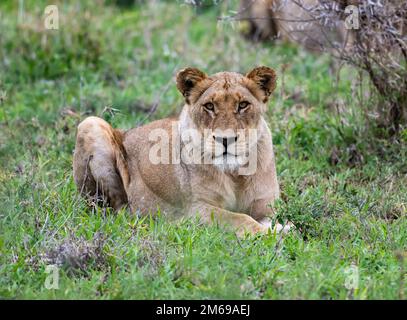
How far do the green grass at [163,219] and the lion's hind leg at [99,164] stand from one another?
0.71ft

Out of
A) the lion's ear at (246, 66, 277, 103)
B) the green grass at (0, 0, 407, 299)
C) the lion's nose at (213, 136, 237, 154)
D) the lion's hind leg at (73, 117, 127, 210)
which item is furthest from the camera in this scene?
the lion's hind leg at (73, 117, 127, 210)

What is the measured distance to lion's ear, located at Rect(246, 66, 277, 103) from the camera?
5785 millimetres

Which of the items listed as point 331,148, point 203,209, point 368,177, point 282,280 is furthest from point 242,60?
point 282,280

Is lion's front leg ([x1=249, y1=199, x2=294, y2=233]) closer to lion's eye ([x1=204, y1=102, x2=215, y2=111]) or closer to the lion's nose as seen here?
the lion's nose

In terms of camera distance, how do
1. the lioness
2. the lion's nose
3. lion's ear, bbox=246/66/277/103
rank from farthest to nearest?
lion's ear, bbox=246/66/277/103 < the lioness < the lion's nose

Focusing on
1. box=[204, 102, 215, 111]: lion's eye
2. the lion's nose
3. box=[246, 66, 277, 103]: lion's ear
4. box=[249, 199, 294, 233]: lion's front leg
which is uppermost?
box=[246, 66, 277, 103]: lion's ear

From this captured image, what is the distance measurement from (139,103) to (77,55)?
1413mm

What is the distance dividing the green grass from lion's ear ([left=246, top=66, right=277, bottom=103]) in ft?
2.16

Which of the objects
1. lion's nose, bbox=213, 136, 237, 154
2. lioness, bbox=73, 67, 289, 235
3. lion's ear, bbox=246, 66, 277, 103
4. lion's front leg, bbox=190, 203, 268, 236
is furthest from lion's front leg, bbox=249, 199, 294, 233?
lion's ear, bbox=246, 66, 277, 103

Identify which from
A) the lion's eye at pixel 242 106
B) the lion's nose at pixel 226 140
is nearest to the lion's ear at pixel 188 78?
the lion's eye at pixel 242 106

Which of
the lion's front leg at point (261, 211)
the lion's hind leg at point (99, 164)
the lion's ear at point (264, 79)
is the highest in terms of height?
the lion's ear at point (264, 79)

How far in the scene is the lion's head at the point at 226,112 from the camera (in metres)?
5.56

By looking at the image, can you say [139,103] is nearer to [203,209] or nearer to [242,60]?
[242,60]

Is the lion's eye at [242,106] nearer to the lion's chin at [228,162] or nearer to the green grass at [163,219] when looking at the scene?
the lion's chin at [228,162]
